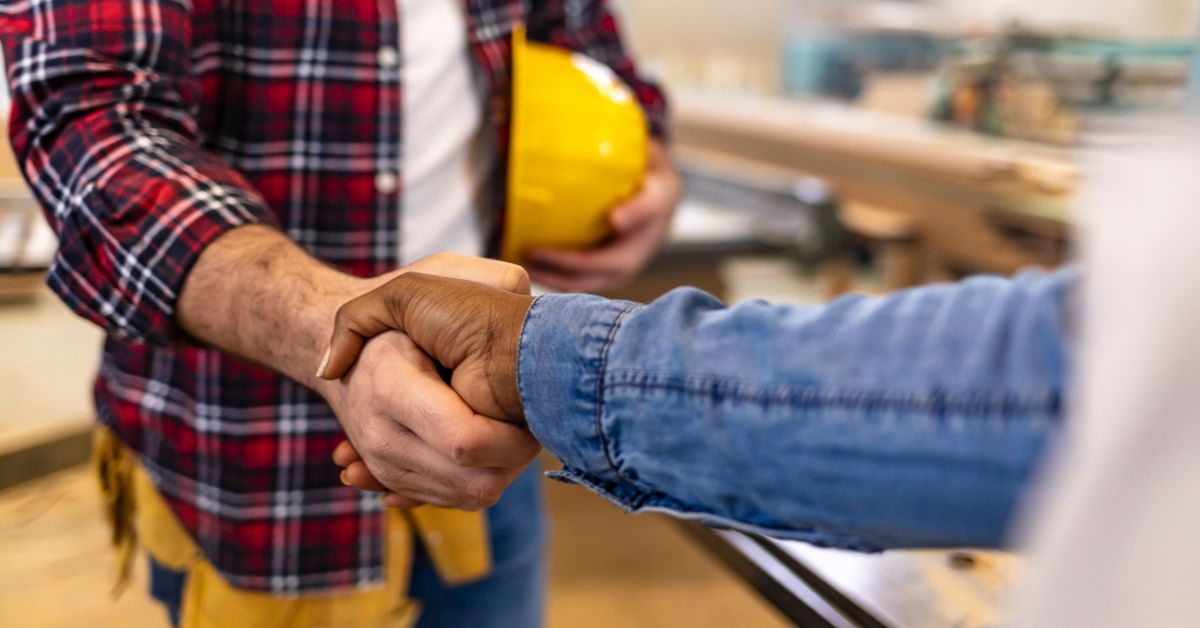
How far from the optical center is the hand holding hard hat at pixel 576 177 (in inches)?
42.1

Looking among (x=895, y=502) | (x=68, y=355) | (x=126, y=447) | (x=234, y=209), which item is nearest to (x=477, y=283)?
→ (x=234, y=209)

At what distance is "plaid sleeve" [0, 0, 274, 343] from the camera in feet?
2.60

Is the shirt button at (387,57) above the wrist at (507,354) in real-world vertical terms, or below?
above

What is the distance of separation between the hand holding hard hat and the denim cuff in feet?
1.47

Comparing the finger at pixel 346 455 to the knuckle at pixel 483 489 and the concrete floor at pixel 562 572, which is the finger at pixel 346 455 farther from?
the concrete floor at pixel 562 572

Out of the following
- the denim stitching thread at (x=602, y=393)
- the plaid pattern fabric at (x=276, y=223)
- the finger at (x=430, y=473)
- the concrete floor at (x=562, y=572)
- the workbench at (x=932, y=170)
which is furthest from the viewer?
the workbench at (x=932, y=170)

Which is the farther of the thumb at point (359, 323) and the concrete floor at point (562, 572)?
the concrete floor at point (562, 572)

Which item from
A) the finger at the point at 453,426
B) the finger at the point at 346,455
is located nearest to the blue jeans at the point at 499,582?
the finger at the point at 346,455

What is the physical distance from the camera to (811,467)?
503 millimetres

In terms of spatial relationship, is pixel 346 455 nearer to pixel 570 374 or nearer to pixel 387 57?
pixel 570 374

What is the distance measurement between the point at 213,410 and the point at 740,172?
2.17 meters

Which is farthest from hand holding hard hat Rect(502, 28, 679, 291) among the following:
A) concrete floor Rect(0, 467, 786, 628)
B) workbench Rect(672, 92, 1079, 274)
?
workbench Rect(672, 92, 1079, 274)

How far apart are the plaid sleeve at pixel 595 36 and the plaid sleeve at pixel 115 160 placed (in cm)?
51

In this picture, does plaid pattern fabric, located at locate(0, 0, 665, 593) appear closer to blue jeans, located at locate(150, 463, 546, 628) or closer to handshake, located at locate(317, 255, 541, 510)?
blue jeans, located at locate(150, 463, 546, 628)
